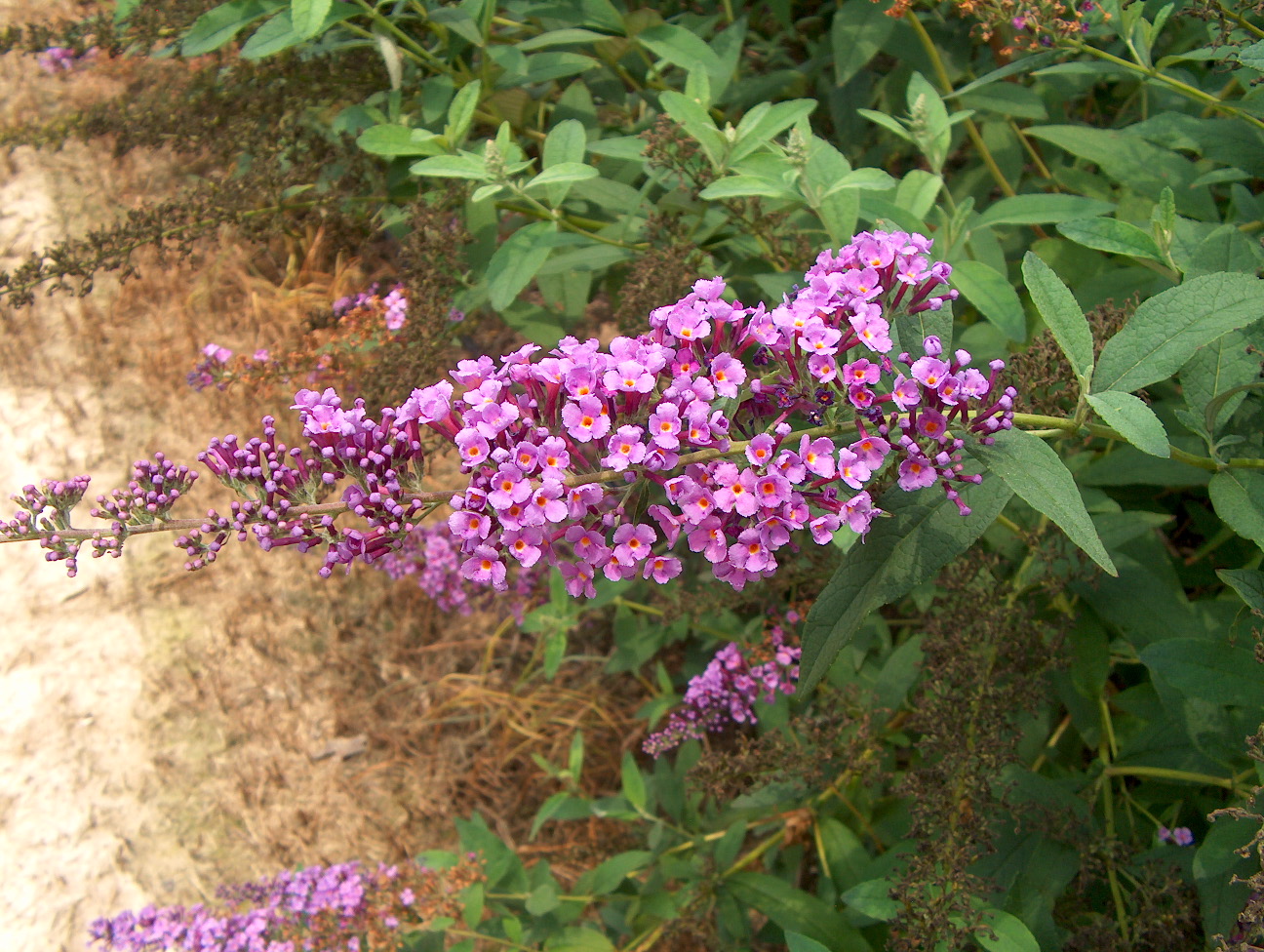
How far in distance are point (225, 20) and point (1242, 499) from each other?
2987mm

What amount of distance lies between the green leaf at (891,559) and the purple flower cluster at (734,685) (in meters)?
1.03

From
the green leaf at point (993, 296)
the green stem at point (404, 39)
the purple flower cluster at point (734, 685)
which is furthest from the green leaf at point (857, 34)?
the purple flower cluster at point (734, 685)

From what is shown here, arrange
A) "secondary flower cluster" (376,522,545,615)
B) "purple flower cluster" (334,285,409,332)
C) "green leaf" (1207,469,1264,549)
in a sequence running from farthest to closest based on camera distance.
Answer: "secondary flower cluster" (376,522,545,615)
"purple flower cluster" (334,285,409,332)
"green leaf" (1207,469,1264,549)

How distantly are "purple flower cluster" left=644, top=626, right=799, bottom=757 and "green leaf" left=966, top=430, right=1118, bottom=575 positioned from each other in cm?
128

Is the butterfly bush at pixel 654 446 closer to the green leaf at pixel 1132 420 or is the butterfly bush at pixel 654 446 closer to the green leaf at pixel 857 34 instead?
the green leaf at pixel 1132 420

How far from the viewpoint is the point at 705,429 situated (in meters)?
1.51

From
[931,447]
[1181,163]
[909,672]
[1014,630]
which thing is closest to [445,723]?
[909,672]

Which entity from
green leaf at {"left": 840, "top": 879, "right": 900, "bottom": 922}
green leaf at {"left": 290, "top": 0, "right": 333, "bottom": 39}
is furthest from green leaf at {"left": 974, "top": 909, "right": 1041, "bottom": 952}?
green leaf at {"left": 290, "top": 0, "right": 333, "bottom": 39}

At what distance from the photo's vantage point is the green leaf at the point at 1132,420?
4.90 feet

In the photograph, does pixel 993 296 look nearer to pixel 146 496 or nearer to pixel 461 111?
pixel 461 111

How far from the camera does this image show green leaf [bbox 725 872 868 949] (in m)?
2.52

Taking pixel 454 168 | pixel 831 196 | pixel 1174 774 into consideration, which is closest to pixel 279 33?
pixel 454 168

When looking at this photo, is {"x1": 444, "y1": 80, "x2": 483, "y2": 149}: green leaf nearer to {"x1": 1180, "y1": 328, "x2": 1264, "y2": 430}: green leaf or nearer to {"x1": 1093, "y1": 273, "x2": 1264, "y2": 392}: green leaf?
{"x1": 1093, "y1": 273, "x2": 1264, "y2": 392}: green leaf

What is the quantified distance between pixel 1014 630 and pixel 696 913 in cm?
129
